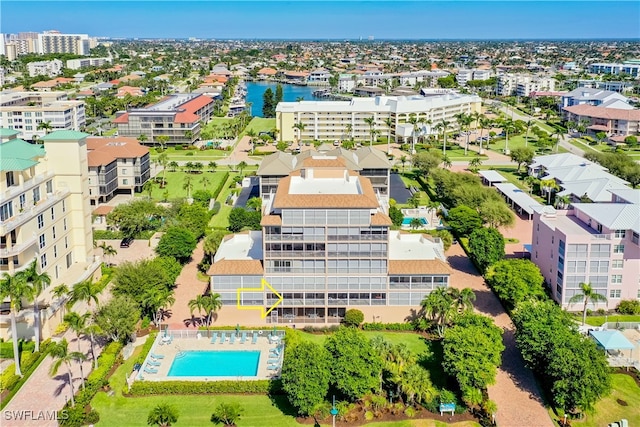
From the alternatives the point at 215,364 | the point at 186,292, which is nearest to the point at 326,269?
the point at 215,364

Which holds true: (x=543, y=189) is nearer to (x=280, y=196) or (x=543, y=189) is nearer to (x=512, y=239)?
(x=512, y=239)

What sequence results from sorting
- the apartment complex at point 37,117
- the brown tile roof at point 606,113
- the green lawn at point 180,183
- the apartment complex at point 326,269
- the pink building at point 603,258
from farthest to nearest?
the brown tile roof at point 606,113 → the apartment complex at point 37,117 → the green lawn at point 180,183 → the pink building at point 603,258 → the apartment complex at point 326,269

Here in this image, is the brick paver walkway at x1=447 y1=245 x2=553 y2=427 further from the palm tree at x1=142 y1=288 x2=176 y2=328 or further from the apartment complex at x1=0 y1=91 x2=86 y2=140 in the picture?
the apartment complex at x1=0 y1=91 x2=86 y2=140

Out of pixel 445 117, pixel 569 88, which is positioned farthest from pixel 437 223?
pixel 569 88

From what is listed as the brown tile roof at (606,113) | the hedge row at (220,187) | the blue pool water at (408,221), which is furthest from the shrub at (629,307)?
the brown tile roof at (606,113)

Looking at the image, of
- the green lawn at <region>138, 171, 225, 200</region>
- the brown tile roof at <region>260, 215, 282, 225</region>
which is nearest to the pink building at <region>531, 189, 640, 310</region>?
the brown tile roof at <region>260, 215, 282, 225</region>

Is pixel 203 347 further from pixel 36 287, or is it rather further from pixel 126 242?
pixel 126 242

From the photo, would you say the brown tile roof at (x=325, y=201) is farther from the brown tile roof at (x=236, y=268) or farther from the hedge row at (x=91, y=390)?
the hedge row at (x=91, y=390)
